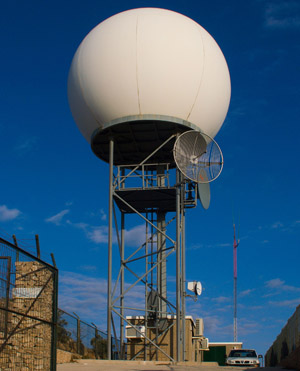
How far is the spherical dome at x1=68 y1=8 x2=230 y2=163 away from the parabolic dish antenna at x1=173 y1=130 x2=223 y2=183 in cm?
62

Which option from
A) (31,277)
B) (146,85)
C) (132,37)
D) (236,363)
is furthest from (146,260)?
(31,277)

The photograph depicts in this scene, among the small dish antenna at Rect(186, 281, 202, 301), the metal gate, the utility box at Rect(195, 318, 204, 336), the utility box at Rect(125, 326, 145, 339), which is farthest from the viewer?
Answer: the utility box at Rect(195, 318, 204, 336)

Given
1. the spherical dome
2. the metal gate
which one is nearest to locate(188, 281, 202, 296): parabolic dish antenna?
the spherical dome

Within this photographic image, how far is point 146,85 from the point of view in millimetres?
22156

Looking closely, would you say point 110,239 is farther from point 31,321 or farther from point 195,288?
point 31,321

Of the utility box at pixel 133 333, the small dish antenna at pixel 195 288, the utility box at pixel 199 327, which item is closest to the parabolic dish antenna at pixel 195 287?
the small dish antenna at pixel 195 288

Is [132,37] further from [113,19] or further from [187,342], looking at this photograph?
[187,342]

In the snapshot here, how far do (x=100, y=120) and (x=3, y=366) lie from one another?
13.2m

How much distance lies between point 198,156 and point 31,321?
12.7 metres

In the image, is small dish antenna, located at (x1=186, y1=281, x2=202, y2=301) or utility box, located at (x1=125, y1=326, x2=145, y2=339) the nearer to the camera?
small dish antenna, located at (x1=186, y1=281, x2=202, y2=301)

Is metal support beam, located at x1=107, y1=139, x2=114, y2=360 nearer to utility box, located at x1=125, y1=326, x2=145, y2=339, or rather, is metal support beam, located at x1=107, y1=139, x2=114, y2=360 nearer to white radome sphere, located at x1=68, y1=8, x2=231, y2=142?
white radome sphere, located at x1=68, y1=8, x2=231, y2=142


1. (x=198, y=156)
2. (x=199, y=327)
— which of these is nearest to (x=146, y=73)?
(x=198, y=156)

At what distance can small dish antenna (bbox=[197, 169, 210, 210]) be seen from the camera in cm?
2362

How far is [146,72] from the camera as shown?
22.1m
